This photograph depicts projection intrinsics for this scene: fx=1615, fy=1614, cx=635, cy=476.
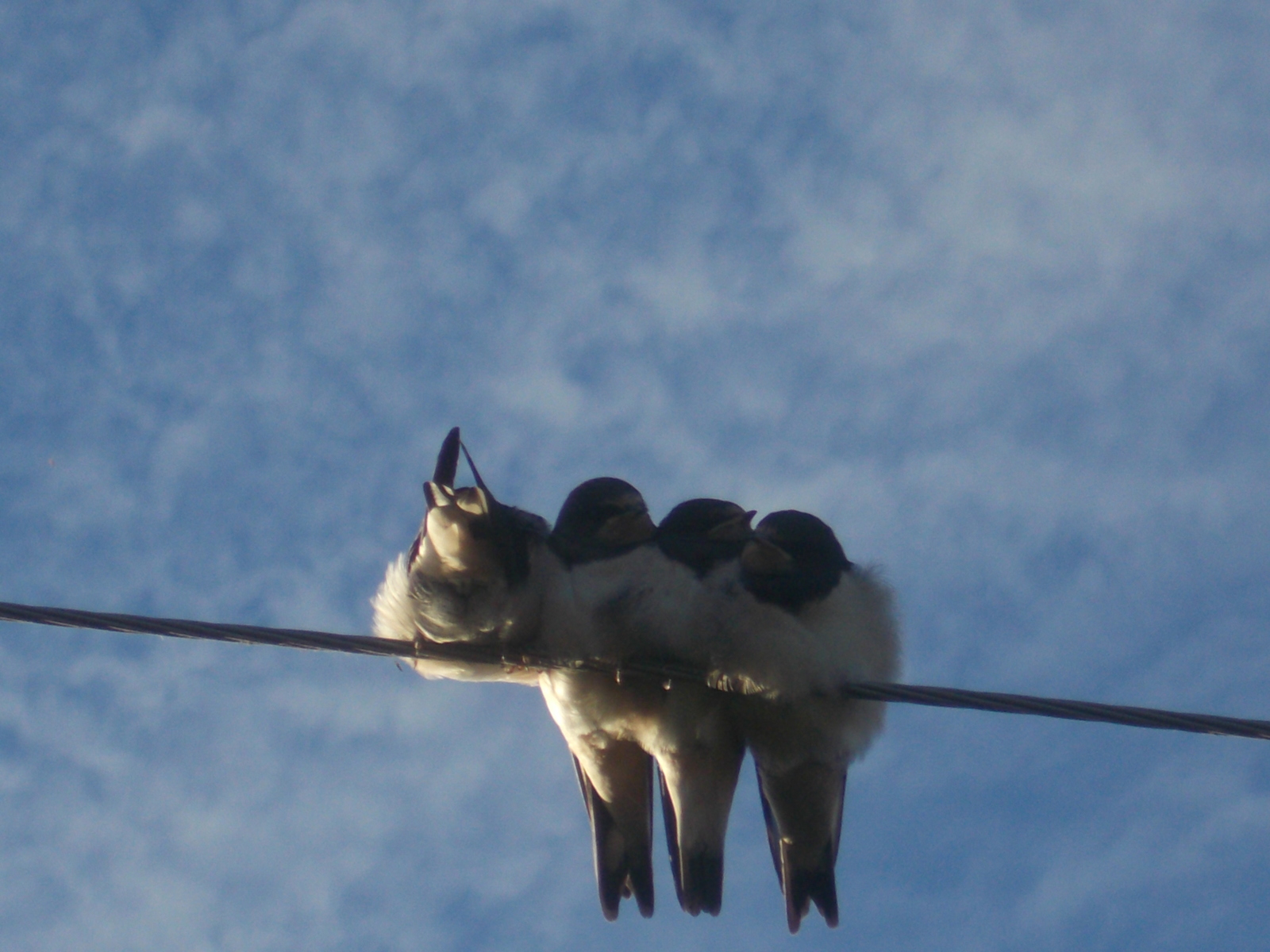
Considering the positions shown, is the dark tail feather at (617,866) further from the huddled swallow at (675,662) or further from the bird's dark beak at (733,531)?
the bird's dark beak at (733,531)

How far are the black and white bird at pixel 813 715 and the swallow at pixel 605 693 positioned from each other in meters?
0.42

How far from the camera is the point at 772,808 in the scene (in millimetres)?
5738

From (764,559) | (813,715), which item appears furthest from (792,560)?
(813,715)

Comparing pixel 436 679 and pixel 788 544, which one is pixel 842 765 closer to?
pixel 788 544

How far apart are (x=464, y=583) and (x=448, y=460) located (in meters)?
0.55

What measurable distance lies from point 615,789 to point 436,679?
0.77 metres

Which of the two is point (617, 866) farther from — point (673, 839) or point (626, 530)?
point (626, 530)

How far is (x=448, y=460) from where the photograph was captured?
5797 mm

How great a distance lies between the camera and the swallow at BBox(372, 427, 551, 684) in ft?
17.8

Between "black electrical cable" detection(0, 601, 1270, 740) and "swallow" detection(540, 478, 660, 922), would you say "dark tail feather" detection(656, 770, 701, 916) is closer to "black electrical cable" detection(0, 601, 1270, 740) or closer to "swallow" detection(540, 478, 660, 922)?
"swallow" detection(540, 478, 660, 922)

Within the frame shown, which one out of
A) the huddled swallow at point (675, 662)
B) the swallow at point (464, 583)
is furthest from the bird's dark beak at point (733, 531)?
the swallow at point (464, 583)

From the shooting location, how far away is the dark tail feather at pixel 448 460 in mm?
5762

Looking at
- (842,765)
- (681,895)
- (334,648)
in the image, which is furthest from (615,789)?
(334,648)

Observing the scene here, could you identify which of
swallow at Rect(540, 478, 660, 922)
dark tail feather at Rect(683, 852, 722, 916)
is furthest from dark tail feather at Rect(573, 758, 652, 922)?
dark tail feather at Rect(683, 852, 722, 916)
